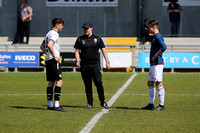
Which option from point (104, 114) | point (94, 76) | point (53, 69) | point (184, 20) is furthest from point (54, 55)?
point (184, 20)

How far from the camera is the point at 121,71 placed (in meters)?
24.6

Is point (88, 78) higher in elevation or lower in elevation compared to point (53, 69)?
lower

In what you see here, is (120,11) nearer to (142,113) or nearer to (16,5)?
(16,5)

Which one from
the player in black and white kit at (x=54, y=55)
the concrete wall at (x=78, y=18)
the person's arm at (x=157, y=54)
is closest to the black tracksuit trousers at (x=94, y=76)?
the player in black and white kit at (x=54, y=55)

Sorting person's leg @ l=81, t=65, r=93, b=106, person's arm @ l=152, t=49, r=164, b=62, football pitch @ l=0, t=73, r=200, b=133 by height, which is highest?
person's arm @ l=152, t=49, r=164, b=62

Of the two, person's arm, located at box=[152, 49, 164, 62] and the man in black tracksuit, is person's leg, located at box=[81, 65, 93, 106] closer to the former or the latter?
the man in black tracksuit

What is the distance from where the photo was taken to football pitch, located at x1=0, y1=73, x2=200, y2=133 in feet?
27.5

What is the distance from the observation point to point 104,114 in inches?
391

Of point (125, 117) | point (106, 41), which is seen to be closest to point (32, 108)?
point (125, 117)

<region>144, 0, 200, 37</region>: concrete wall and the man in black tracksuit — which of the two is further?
<region>144, 0, 200, 37</region>: concrete wall

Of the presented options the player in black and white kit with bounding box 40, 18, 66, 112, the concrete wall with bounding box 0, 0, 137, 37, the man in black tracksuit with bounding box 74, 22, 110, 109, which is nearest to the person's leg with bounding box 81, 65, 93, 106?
the man in black tracksuit with bounding box 74, 22, 110, 109

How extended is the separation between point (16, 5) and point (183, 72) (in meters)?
12.7

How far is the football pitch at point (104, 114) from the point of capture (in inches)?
330

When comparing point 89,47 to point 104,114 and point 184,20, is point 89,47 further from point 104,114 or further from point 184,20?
point 184,20
